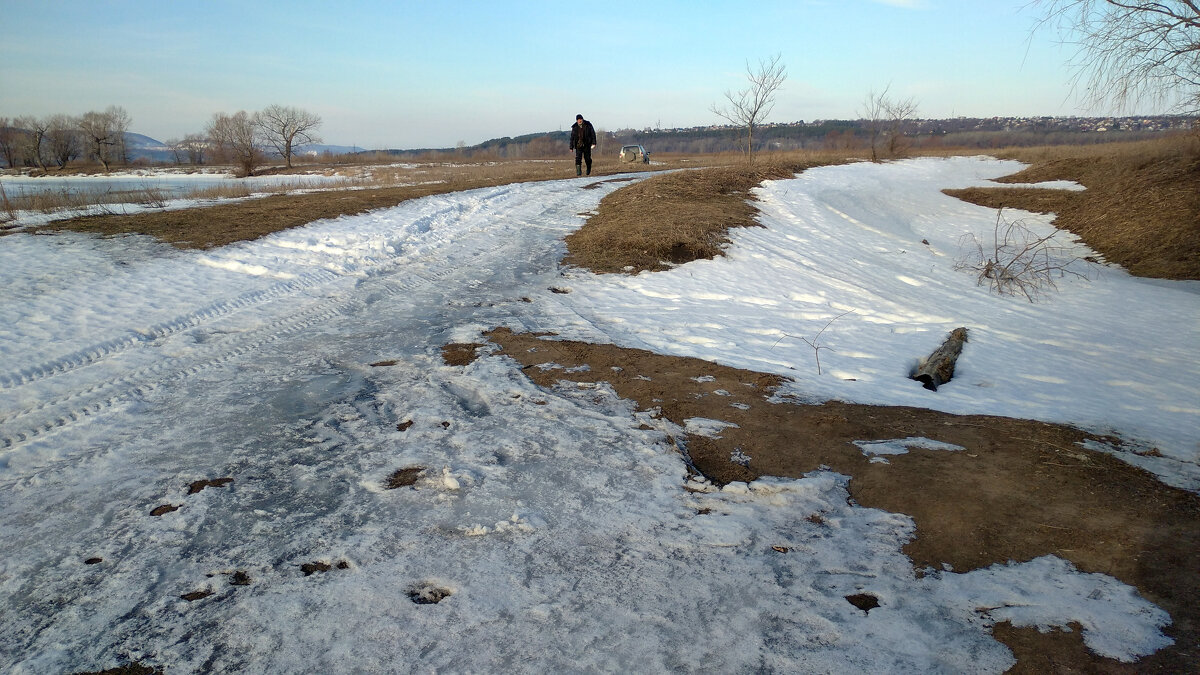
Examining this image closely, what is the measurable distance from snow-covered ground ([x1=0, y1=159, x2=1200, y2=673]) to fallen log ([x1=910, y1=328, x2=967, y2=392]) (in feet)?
0.66

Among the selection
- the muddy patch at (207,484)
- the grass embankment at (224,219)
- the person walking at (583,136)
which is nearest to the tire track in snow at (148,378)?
the muddy patch at (207,484)

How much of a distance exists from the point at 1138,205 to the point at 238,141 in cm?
5718

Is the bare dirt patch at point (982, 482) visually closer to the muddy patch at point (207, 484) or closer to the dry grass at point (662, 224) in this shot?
the muddy patch at point (207, 484)

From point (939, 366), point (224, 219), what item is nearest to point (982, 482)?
point (939, 366)

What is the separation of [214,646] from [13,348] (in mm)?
4713

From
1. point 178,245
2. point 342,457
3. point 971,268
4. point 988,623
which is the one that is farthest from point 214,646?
point 971,268

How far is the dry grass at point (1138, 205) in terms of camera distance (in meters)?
13.4

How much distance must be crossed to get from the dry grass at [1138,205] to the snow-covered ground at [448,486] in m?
6.77

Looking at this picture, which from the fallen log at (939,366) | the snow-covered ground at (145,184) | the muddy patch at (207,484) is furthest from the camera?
the snow-covered ground at (145,184)

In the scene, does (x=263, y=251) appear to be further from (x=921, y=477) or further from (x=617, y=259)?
(x=921, y=477)

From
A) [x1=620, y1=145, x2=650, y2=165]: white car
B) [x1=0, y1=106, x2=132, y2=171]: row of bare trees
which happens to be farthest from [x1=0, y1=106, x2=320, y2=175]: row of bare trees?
[x1=620, y1=145, x2=650, y2=165]: white car

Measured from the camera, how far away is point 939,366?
607cm

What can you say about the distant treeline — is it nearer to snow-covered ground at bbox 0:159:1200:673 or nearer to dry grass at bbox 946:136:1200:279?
dry grass at bbox 946:136:1200:279

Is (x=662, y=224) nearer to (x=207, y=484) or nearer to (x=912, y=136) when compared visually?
(x=207, y=484)
